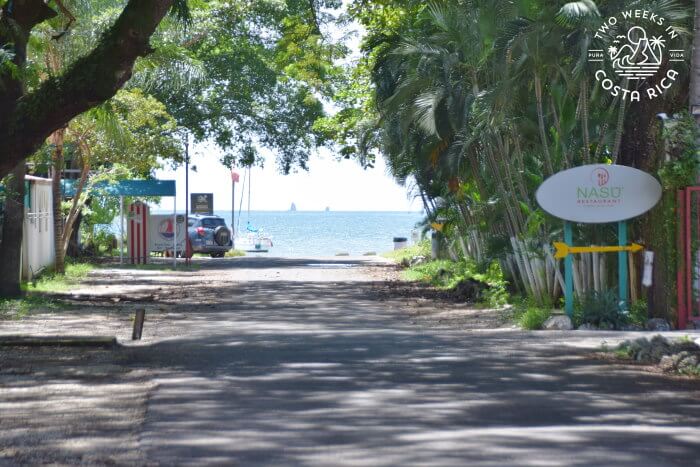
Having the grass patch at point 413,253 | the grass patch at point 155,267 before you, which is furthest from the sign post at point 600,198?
the grass patch at point 413,253

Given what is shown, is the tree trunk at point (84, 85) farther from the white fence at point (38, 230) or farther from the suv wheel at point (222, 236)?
the suv wheel at point (222, 236)

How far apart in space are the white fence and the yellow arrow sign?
42.3 ft

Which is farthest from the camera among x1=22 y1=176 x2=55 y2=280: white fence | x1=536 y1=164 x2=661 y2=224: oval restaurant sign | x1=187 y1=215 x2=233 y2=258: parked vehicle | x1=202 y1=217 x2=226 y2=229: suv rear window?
x1=202 y1=217 x2=226 y2=229: suv rear window

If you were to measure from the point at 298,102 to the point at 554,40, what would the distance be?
1016 inches

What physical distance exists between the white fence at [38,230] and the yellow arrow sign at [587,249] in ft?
42.3

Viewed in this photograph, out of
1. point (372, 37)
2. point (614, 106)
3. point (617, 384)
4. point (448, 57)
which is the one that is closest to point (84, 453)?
point (617, 384)

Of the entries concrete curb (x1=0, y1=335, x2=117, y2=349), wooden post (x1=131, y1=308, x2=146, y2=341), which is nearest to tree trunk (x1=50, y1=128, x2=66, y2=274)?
wooden post (x1=131, y1=308, x2=146, y2=341)

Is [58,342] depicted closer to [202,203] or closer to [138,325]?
[138,325]

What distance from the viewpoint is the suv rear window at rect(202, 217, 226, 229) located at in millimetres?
44375

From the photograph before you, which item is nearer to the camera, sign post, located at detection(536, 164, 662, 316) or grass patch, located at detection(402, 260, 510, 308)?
sign post, located at detection(536, 164, 662, 316)

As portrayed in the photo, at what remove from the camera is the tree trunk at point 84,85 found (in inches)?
583

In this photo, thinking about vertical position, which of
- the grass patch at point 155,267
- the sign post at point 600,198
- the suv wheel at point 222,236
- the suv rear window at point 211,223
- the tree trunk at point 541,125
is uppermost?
the tree trunk at point 541,125

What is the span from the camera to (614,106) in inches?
647

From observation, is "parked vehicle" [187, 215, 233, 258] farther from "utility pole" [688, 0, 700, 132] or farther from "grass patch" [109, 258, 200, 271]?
"utility pole" [688, 0, 700, 132]
